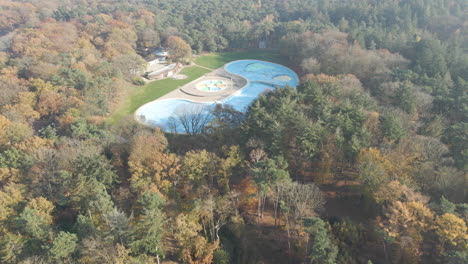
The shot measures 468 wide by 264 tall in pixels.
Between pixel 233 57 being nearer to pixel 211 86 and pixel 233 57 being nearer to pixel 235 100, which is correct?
pixel 211 86

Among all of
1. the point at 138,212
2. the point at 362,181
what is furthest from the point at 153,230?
the point at 362,181

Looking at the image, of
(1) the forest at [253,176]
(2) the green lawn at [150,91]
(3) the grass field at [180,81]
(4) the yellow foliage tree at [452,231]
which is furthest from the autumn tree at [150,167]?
(2) the green lawn at [150,91]

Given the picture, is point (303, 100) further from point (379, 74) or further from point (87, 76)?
point (87, 76)

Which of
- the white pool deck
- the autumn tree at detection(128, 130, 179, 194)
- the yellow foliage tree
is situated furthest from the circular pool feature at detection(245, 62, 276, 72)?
the yellow foliage tree

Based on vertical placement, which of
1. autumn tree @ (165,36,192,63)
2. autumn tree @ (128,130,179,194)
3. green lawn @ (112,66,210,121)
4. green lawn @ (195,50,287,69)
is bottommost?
green lawn @ (112,66,210,121)

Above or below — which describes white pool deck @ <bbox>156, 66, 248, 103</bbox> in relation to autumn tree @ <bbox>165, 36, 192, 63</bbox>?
below

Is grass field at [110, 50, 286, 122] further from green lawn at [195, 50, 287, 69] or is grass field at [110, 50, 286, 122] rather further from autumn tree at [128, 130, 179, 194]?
autumn tree at [128, 130, 179, 194]

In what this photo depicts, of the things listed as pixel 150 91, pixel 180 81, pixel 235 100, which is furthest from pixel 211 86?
pixel 150 91
